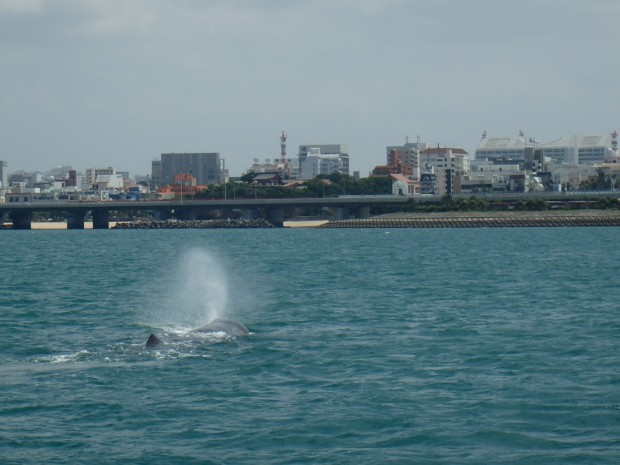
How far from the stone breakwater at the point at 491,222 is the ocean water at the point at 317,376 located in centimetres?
12520

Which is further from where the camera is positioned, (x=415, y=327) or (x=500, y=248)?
(x=500, y=248)

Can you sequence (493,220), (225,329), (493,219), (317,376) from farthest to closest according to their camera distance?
(493,219) < (493,220) < (225,329) < (317,376)

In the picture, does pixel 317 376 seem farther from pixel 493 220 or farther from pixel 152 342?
pixel 493 220

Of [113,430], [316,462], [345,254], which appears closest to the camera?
[316,462]

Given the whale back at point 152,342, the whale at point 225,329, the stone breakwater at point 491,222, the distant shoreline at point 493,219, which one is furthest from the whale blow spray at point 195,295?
the distant shoreline at point 493,219

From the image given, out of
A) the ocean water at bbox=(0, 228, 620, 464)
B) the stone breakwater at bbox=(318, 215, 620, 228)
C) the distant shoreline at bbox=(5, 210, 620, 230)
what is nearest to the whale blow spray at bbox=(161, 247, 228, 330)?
the ocean water at bbox=(0, 228, 620, 464)

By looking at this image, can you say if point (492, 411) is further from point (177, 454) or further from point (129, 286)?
point (129, 286)

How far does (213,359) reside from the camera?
1220 inches

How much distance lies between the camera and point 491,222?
18375cm

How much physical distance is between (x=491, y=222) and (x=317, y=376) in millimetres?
157664

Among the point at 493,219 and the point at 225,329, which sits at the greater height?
the point at 225,329

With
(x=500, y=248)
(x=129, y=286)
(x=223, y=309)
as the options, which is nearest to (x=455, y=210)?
(x=500, y=248)

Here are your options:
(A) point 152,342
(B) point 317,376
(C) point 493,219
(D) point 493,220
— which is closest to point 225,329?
(A) point 152,342

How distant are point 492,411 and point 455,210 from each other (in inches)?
6891
